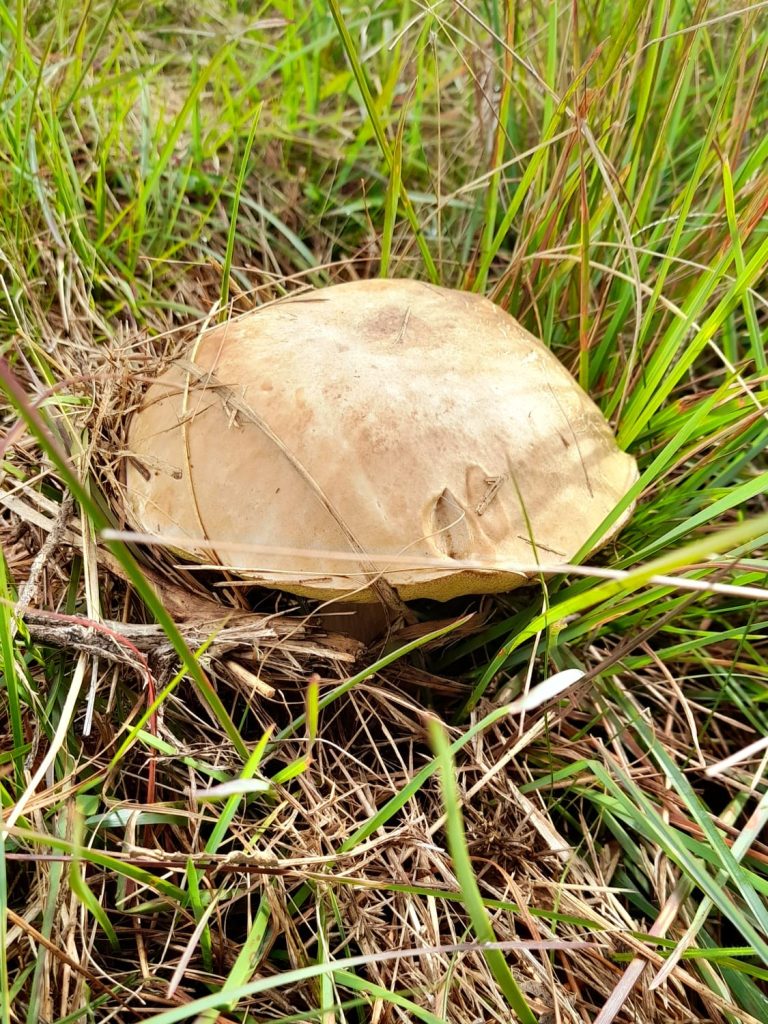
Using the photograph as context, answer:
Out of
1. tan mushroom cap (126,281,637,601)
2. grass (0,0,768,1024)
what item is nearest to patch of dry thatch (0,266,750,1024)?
grass (0,0,768,1024)

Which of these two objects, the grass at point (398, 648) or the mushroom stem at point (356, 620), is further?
the mushroom stem at point (356, 620)

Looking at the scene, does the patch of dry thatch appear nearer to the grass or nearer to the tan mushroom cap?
the grass

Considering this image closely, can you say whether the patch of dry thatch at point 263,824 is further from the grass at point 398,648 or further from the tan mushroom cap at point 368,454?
the tan mushroom cap at point 368,454

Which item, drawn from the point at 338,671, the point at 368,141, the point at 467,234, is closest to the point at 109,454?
the point at 338,671

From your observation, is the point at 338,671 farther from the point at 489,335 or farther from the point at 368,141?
the point at 368,141

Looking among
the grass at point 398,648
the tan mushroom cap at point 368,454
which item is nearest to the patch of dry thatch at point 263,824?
the grass at point 398,648

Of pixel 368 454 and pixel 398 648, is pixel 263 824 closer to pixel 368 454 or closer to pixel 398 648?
pixel 398 648
